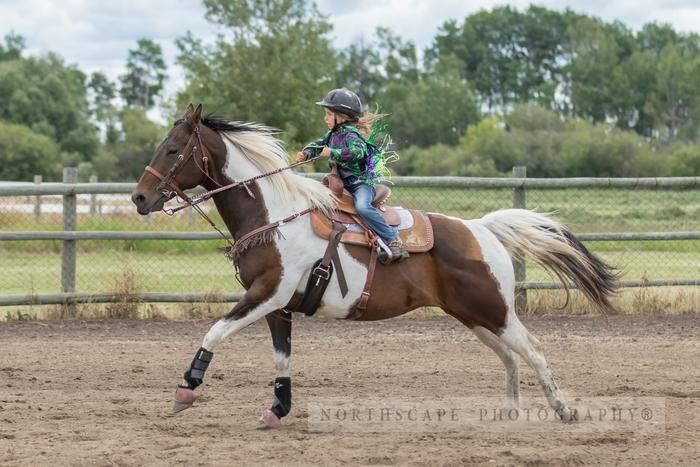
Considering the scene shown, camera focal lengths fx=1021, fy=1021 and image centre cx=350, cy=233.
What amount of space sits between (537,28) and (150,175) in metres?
85.0

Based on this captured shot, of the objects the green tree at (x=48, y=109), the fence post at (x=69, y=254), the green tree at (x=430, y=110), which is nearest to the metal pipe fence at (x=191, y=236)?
the fence post at (x=69, y=254)

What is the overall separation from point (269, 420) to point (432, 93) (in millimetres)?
67425

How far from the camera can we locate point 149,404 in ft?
24.6

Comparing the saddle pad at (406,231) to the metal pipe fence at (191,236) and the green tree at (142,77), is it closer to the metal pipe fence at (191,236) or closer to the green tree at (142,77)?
the metal pipe fence at (191,236)

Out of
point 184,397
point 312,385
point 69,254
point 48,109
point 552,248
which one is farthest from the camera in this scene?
point 48,109

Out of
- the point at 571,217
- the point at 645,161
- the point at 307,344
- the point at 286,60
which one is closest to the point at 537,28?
the point at 645,161

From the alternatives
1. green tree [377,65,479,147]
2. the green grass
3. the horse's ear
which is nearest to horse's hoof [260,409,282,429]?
the horse's ear

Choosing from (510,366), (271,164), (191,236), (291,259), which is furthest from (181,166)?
(191,236)

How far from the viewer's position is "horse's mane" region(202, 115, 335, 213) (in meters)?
7.09

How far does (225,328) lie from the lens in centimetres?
665

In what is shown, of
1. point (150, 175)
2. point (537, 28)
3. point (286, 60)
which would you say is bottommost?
point (150, 175)

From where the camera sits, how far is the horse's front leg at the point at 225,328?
21.7 ft

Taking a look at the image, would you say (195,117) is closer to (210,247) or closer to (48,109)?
(210,247)

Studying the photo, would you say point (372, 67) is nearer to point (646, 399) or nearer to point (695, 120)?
point (695, 120)
